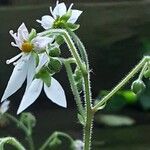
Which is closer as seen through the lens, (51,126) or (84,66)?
(84,66)

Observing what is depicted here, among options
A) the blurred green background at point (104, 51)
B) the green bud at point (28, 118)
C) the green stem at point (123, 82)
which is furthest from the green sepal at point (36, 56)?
the blurred green background at point (104, 51)

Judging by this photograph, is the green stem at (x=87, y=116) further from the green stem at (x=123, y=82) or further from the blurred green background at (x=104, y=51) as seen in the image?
the blurred green background at (x=104, y=51)

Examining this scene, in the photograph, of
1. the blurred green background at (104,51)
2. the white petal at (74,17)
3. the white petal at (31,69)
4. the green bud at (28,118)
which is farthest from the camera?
the blurred green background at (104,51)

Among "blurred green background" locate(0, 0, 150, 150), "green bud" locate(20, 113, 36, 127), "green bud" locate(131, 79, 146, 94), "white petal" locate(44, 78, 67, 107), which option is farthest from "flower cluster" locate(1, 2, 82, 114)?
"blurred green background" locate(0, 0, 150, 150)

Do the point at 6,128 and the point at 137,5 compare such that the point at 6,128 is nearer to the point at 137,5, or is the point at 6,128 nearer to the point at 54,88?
the point at 137,5

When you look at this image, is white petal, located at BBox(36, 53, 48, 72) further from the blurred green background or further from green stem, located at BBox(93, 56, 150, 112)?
the blurred green background

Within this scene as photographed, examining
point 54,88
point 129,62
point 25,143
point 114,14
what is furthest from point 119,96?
point 54,88

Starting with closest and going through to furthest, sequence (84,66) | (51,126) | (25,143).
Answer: (84,66), (25,143), (51,126)

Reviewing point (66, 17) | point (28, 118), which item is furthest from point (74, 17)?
point (28, 118)
